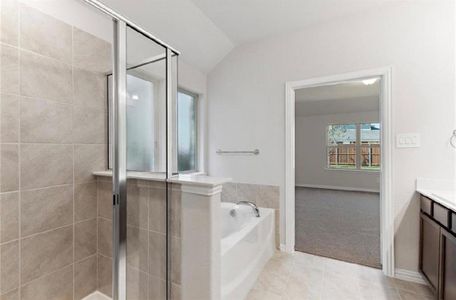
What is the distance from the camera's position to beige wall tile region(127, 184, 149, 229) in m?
1.37

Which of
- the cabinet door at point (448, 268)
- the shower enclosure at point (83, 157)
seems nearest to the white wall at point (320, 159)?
the cabinet door at point (448, 268)

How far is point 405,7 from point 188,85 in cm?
232

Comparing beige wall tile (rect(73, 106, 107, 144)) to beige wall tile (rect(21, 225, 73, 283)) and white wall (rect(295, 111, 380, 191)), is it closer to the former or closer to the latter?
beige wall tile (rect(21, 225, 73, 283))

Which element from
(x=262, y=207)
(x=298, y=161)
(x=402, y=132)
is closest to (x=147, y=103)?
(x=262, y=207)

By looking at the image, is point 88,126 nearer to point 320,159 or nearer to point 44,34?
point 44,34

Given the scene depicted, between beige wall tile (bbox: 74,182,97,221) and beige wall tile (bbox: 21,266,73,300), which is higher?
beige wall tile (bbox: 74,182,97,221)

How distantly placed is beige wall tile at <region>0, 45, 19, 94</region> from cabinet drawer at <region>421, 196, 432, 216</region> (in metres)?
3.03

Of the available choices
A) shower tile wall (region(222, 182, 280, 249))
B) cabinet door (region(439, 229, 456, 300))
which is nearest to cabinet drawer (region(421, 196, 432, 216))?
cabinet door (region(439, 229, 456, 300))

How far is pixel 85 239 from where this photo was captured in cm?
169

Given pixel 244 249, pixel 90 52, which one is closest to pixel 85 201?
pixel 90 52

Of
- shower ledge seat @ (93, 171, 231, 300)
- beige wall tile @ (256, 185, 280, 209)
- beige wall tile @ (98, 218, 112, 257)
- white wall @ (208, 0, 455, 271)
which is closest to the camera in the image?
shower ledge seat @ (93, 171, 231, 300)

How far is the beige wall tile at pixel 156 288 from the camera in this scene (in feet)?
4.49

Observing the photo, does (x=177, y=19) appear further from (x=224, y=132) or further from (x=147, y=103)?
(x=224, y=132)

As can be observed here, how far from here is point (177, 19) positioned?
2080mm
